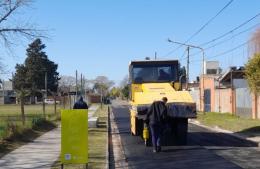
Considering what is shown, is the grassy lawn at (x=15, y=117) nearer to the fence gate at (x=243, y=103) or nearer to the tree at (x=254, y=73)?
the tree at (x=254, y=73)

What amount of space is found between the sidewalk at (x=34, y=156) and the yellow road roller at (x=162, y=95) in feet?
11.0

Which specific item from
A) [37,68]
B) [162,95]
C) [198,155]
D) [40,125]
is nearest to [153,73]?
[162,95]

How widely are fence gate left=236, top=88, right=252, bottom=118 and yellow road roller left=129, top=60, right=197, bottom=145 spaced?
51.4ft

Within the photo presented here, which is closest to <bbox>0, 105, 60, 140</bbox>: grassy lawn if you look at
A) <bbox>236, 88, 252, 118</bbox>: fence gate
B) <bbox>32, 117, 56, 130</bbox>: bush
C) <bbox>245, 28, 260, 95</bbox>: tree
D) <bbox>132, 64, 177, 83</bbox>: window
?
<bbox>32, 117, 56, 130</bbox>: bush

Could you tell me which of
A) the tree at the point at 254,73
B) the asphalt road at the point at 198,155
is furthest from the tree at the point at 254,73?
the asphalt road at the point at 198,155

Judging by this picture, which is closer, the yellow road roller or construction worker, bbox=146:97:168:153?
construction worker, bbox=146:97:168:153

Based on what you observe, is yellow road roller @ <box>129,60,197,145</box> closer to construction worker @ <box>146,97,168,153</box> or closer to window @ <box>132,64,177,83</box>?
window @ <box>132,64,177,83</box>

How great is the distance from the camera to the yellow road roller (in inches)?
764

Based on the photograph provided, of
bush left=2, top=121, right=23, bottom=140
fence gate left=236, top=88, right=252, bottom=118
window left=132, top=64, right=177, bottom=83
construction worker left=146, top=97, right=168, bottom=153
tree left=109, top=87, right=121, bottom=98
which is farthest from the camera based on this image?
tree left=109, top=87, right=121, bottom=98

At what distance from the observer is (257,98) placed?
35.7 metres

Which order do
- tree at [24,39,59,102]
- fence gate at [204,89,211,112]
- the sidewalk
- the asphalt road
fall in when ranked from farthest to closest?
tree at [24,39,59,102], fence gate at [204,89,211,112], the asphalt road, the sidewalk

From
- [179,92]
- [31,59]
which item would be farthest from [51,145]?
[31,59]

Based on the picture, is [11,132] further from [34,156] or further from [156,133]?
[156,133]

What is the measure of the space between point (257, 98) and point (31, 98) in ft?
305
